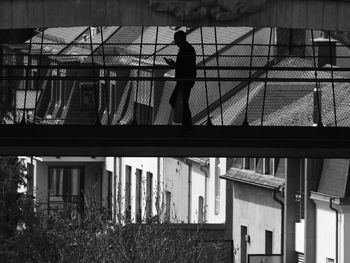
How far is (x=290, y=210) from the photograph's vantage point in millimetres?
65000

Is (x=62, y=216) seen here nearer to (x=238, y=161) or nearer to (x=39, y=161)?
(x=238, y=161)

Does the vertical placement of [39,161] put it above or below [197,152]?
above

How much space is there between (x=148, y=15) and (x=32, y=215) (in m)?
25.1

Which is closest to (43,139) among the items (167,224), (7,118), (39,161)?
(7,118)

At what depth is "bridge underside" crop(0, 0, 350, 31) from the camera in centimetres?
3080

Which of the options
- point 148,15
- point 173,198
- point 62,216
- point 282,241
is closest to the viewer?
point 148,15

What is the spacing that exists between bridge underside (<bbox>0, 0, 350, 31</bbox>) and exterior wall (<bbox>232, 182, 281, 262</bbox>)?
34.5 metres

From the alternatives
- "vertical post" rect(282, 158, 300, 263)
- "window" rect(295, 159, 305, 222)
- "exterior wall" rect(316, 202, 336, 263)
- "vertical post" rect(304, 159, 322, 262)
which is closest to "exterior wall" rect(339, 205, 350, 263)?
"exterior wall" rect(316, 202, 336, 263)

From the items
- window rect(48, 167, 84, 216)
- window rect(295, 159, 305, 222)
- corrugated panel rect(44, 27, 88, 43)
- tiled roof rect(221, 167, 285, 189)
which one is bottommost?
window rect(295, 159, 305, 222)

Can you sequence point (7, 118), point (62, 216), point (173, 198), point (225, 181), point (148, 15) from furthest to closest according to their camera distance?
point (173, 198) < point (225, 181) < point (62, 216) < point (7, 118) < point (148, 15)

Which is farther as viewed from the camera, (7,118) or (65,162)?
(65,162)

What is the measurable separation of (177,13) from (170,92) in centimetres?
2674

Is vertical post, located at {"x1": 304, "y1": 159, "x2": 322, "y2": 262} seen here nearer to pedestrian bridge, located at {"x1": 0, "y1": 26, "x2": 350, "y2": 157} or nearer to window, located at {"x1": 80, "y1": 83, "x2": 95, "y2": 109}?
pedestrian bridge, located at {"x1": 0, "y1": 26, "x2": 350, "y2": 157}

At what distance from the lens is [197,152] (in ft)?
116
